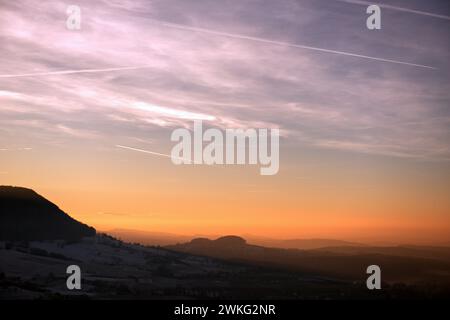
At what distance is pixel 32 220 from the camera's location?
134 m

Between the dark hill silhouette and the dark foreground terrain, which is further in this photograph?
the dark hill silhouette

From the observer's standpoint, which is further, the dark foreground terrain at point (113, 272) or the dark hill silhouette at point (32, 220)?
the dark hill silhouette at point (32, 220)

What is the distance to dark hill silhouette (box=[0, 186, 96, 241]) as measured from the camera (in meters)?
127

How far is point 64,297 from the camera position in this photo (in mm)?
60375

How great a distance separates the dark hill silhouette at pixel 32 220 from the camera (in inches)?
4990
